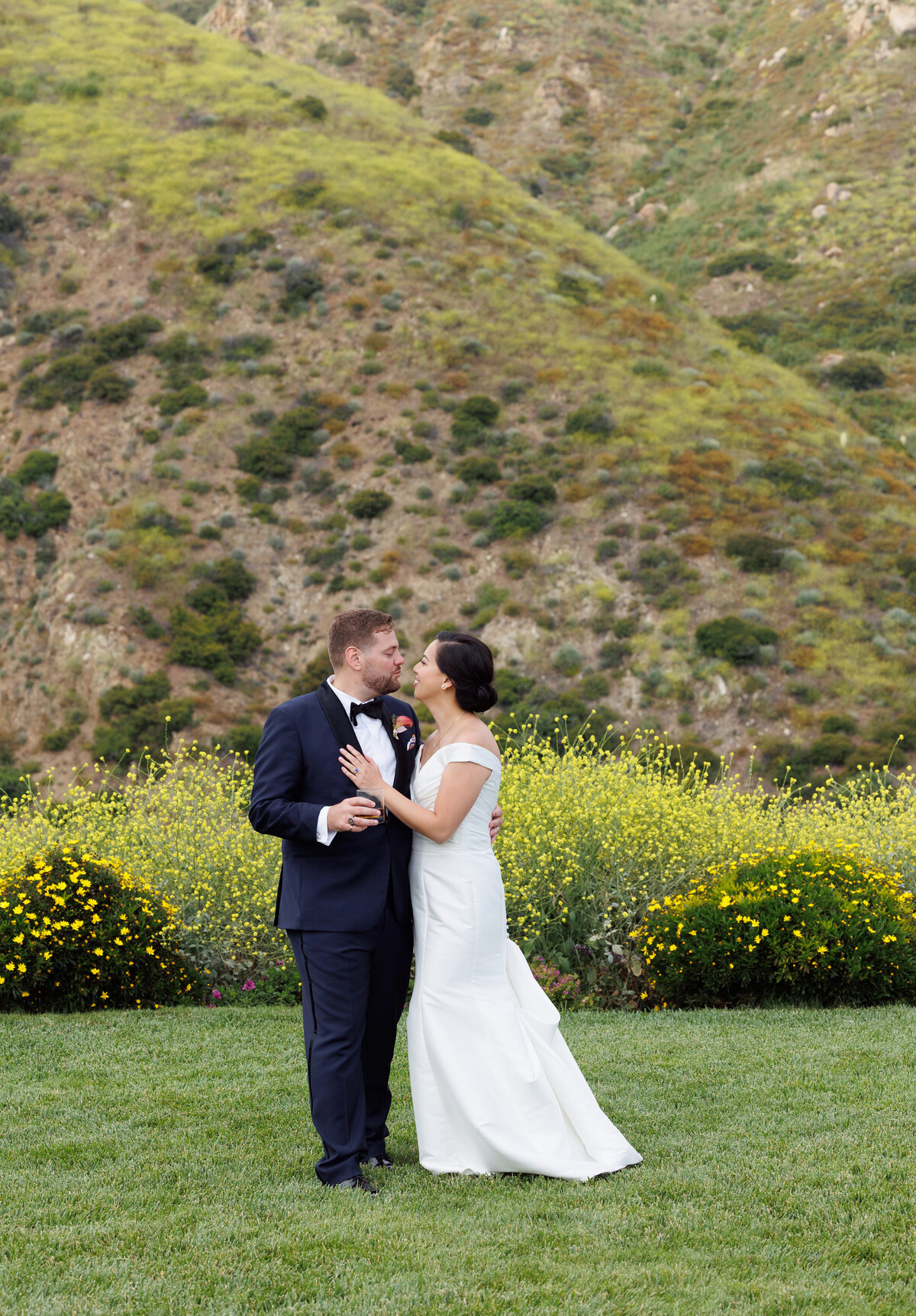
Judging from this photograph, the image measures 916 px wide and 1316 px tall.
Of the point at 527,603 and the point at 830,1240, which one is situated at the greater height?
the point at 527,603

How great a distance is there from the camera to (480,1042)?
157 inches

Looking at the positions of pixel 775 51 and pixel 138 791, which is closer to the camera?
pixel 138 791

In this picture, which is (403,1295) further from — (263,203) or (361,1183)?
(263,203)

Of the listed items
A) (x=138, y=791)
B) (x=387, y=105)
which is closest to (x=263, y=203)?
(x=387, y=105)

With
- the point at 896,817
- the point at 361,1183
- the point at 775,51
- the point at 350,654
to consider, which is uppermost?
the point at 775,51

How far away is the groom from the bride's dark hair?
19cm

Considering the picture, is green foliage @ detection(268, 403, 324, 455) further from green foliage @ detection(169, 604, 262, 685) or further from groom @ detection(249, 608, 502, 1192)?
groom @ detection(249, 608, 502, 1192)

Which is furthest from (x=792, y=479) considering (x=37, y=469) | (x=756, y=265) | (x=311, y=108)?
(x=311, y=108)

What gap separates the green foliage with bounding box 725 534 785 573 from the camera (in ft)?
92.4

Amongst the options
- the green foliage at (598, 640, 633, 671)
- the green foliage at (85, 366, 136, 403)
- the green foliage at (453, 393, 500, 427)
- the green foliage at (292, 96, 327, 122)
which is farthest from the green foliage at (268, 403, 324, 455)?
the green foliage at (292, 96, 327, 122)

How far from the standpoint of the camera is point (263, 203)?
38656mm

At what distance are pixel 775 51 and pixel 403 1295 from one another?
229 ft

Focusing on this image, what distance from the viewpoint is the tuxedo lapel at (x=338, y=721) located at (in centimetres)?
400

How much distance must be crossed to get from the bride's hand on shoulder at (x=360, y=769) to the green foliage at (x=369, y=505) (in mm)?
26898
